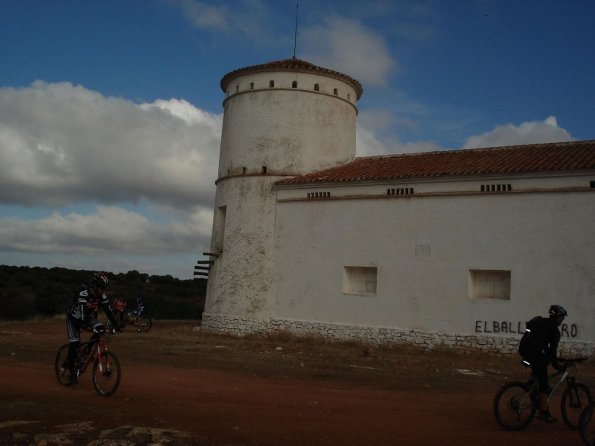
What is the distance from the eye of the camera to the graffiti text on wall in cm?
1683

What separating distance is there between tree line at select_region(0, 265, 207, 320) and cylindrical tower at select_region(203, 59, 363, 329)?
4.61 m

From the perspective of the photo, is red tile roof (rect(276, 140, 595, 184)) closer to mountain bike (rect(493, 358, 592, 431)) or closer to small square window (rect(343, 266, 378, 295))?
small square window (rect(343, 266, 378, 295))

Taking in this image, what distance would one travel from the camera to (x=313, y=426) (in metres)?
7.90

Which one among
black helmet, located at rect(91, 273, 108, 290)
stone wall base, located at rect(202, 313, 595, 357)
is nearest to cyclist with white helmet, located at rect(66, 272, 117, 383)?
black helmet, located at rect(91, 273, 108, 290)

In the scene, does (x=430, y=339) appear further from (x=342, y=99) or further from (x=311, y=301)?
(x=342, y=99)

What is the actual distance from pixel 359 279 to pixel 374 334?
1.99 meters

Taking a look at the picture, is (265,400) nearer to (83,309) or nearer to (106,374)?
(106,374)

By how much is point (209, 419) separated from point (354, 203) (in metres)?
13.7

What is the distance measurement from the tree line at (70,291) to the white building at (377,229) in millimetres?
5931

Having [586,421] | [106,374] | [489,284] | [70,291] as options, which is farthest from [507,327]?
[70,291]

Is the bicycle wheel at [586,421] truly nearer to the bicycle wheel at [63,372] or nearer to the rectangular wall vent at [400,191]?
the bicycle wheel at [63,372]

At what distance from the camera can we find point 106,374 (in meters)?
9.48

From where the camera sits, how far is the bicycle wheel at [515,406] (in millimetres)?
7957

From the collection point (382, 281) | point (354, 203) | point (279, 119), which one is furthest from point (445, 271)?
point (279, 119)
